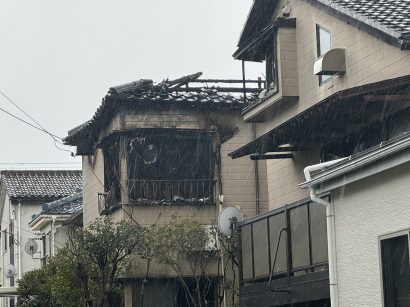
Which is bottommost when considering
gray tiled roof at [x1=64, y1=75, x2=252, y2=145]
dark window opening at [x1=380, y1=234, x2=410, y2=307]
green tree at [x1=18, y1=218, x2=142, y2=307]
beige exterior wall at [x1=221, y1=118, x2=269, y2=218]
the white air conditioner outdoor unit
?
dark window opening at [x1=380, y1=234, x2=410, y2=307]

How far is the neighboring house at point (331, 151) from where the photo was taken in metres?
11.7

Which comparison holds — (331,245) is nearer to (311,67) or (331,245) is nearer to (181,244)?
(311,67)

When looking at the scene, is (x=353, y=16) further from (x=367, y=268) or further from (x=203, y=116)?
(x=203, y=116)

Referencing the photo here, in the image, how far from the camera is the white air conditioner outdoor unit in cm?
1875

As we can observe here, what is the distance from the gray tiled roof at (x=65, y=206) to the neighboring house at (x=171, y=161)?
35.8ft

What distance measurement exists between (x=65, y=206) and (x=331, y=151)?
21.7 metres

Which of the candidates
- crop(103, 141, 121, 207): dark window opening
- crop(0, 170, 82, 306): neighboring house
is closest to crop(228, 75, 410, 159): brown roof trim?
crop(103, 141, 121, 207): dark window opening

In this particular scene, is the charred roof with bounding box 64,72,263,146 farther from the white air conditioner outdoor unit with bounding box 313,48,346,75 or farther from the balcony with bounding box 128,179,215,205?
the white air conditioner outdoor unit with bounding box 313,48,346,75

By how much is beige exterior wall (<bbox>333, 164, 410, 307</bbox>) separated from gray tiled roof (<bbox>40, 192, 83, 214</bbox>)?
1011 inches

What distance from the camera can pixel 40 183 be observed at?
1868 inches

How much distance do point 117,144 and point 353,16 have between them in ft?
33.4

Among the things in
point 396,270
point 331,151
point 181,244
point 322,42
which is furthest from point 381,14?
point 181,244

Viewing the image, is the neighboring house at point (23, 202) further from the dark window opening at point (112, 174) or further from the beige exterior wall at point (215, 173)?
the beige exterior wall at point (215, 173)

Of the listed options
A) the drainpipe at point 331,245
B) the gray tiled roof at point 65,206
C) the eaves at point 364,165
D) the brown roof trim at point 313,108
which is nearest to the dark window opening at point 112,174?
the brown roof trim at point 313,108
